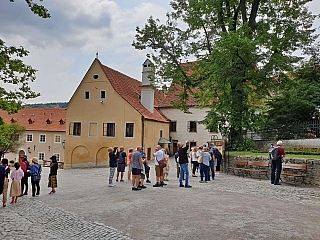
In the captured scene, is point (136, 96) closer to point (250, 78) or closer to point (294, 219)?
point (250, 78)

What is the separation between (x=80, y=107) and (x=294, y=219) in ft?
105

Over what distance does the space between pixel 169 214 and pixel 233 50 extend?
1314 centimetres

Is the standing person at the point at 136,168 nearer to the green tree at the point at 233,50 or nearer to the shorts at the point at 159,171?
the shorts at the point at 159,171

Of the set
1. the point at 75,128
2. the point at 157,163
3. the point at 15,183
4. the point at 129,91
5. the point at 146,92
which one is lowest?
the point at 15,183

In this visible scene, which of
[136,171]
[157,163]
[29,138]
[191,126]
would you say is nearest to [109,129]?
[191,126]

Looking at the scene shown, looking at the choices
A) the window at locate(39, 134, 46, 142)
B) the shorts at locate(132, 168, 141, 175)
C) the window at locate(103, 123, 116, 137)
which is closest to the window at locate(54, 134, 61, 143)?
the window at locate(39, 134, 46, 142)

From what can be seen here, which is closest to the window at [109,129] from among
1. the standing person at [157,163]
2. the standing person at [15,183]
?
the standing person at [157,163]

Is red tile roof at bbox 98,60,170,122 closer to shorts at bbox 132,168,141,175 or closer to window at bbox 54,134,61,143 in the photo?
window at bbox 54,134,61,143

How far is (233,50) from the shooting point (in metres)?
19.6

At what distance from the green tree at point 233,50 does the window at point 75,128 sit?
15.8 meters

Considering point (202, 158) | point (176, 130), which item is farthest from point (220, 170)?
point (176, 130)

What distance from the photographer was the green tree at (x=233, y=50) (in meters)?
20.5

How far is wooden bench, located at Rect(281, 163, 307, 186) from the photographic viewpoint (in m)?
14.5

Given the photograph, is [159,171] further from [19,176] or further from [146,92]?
[146,92]
